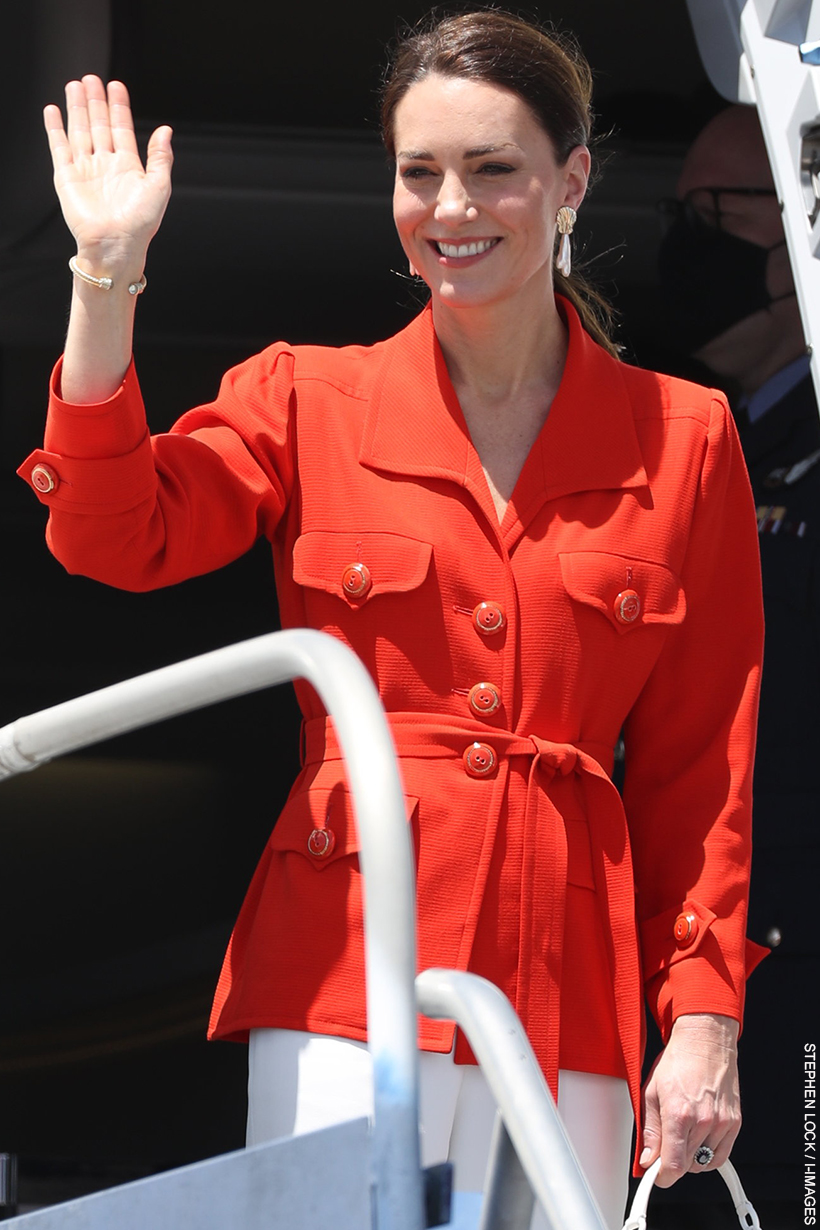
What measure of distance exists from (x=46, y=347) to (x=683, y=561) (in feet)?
4.13

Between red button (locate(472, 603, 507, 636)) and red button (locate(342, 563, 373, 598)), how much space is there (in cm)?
11

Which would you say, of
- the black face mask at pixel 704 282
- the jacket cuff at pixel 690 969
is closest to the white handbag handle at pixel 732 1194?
the jacket cuff at pixel 690 969

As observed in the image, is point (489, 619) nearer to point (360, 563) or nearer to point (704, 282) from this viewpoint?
point (360, 563)

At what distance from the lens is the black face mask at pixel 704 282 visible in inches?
103

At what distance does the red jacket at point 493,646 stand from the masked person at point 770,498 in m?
0.87

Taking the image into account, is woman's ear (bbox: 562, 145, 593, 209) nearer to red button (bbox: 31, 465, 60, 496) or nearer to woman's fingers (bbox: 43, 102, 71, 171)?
woman's fingers (bbox: 43, 102, 71, 171)

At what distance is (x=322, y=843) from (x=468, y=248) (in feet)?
1.96

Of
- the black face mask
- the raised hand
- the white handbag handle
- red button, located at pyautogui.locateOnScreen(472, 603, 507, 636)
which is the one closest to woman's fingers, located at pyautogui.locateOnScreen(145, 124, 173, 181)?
the raised hand

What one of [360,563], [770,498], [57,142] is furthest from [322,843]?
[770,498]

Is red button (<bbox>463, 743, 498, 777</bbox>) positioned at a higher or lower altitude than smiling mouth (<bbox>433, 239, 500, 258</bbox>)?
lower

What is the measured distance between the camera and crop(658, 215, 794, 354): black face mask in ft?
8.59

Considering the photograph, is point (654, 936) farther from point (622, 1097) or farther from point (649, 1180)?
point (649, 1180)

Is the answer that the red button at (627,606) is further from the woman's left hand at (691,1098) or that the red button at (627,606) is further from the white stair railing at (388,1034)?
the white stair railing at (388,1034)

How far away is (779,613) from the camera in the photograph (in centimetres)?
259
